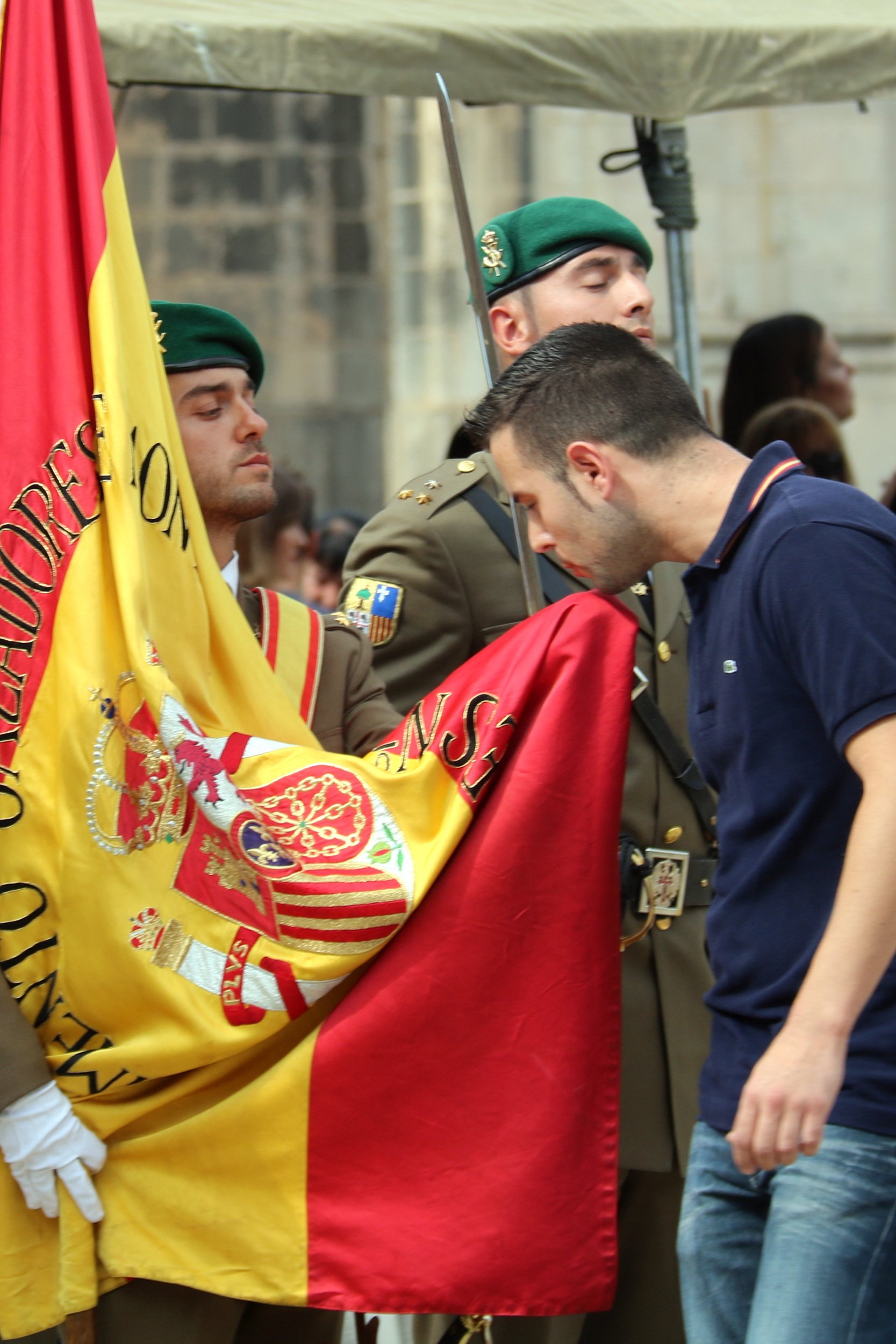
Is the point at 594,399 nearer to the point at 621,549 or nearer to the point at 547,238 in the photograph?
the point at 621,549

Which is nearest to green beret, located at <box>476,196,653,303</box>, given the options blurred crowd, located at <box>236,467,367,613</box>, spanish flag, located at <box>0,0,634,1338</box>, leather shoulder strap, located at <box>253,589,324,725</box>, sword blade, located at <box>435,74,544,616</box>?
sword blade, located at <box>435,74,544,616</box>

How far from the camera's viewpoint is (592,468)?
2275 mm

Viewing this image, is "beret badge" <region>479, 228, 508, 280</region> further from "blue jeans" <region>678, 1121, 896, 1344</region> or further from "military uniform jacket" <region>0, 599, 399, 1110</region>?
"blue jeans" <region>678, 1121, 896, 1344</region>

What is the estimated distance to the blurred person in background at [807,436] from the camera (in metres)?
4.71

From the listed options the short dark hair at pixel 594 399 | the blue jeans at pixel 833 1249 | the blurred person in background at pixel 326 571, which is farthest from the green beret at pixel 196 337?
the blurred person in background at pixel 326 571

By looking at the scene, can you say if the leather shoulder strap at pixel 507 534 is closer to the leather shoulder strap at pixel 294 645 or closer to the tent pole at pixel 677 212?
the leather shoulder strap at pixel 294 645

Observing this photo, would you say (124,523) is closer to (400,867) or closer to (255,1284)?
(400,867)

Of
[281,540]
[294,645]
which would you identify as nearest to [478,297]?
[294,645]

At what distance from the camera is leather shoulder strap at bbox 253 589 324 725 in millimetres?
2963

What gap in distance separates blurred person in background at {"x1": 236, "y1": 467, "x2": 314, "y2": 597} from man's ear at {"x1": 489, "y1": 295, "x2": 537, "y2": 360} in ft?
8.65

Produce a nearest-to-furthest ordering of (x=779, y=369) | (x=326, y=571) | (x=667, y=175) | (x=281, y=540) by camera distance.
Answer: (x=667, y=175) → (x=779, y=369) → (x=281, y=540) → (x=326, y=571)

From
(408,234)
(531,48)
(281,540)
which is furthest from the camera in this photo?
(408,234)

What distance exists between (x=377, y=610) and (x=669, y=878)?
72cm

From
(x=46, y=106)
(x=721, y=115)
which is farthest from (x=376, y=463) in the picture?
(x=46, y=106)
